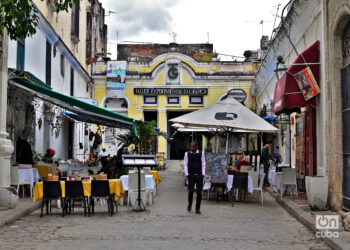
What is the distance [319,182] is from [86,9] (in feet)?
72.0

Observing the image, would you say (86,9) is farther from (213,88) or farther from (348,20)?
(348,20)

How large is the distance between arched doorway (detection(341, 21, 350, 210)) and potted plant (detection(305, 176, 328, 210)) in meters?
0.44

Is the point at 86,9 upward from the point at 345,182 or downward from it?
upward

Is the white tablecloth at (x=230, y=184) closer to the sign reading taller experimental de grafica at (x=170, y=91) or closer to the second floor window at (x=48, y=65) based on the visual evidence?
the second floor window at (x=48, y=65)

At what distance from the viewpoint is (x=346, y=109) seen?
10859 mm

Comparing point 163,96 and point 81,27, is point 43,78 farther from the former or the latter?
point 163,96

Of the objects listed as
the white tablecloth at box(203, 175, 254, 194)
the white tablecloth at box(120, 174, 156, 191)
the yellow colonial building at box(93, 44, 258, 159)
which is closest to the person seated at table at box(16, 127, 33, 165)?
the white tablecloth at box(120, 174, 156, 191)

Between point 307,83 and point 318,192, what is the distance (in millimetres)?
3202

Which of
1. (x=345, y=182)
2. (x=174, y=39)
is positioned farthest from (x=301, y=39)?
(x=174, y=39)

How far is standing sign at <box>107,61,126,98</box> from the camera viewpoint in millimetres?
32875

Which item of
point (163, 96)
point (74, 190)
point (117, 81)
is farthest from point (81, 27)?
point (74, 190)

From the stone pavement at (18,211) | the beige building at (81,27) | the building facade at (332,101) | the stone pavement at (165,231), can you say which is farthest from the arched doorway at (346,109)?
the beige building at (81,27)

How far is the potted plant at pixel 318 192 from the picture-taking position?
35.4ft

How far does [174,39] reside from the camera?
139ft
